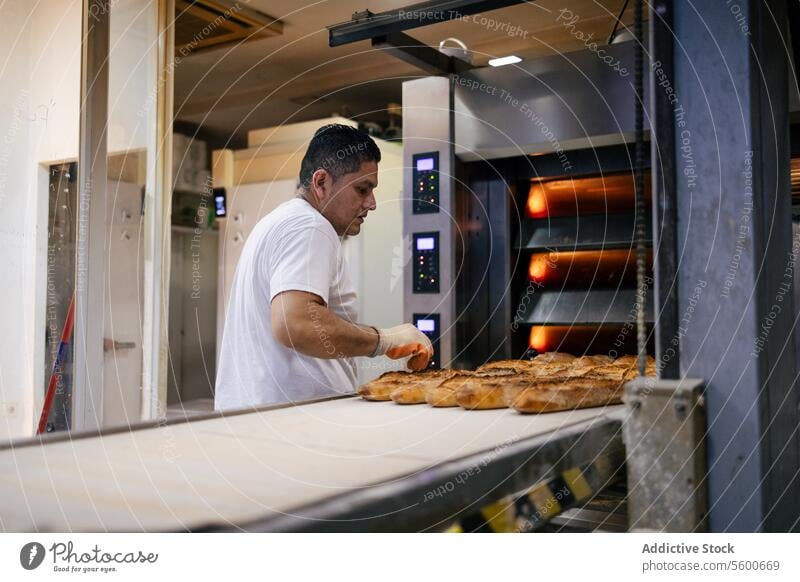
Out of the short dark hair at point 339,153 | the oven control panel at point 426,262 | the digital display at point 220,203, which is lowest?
the oven control panel at point 426,262

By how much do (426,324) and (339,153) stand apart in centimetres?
58

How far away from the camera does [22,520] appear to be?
2.35 feet

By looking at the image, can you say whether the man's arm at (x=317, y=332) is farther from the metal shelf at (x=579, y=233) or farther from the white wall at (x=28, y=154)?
the white wall at (x=28, y=154)

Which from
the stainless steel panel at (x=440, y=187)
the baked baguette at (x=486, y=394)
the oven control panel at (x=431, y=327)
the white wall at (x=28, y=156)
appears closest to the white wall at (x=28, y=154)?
the white wall at (x=28, y=156)

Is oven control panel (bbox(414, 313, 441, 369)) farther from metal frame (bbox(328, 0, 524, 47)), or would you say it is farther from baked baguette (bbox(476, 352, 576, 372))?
metal frame (bbox(328, 0, 524, 47))

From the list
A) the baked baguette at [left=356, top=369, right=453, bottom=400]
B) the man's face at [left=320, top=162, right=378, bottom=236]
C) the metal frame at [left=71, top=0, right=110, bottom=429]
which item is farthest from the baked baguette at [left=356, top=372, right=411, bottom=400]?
the metal frame at [left=71, top=0, right=110, bottom=429]

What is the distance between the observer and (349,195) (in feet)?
6.41

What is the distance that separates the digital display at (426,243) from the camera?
7.31 feet

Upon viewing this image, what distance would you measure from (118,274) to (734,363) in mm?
2359

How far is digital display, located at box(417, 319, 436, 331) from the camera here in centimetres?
220

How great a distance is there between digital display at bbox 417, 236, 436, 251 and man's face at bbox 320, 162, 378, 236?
1.00ft

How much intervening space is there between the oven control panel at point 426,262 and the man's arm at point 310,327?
505 millimetres

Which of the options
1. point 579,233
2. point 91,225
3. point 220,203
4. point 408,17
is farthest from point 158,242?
point 579,233
